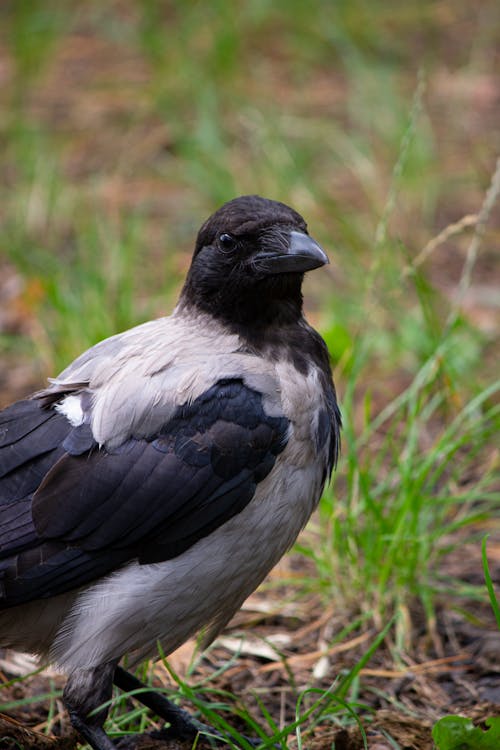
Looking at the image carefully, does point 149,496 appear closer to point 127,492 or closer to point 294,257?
point 127,492

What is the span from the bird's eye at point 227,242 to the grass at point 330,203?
74 cm

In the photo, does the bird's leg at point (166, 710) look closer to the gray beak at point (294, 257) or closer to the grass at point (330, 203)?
the grass at point (330, 203)

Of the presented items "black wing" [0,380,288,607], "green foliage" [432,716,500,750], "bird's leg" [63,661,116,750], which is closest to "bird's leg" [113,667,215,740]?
"bird's leg" [63,661,116,750]

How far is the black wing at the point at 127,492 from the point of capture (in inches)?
134

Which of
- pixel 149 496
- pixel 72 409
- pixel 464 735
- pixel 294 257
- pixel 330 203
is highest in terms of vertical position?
pixel 294 257

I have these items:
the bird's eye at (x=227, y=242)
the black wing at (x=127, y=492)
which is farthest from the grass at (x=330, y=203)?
the bird's eye at (x=227, y=242)

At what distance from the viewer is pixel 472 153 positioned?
808 centimetres

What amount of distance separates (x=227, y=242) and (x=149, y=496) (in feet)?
2.99

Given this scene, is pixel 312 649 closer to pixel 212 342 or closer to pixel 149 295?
pixel 212 342

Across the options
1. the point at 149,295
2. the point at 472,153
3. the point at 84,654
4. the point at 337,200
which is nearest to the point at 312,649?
the point at 84,654

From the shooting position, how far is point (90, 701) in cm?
343

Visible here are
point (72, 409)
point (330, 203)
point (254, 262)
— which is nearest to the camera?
point (72, 409)

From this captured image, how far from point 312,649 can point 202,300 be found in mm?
1452

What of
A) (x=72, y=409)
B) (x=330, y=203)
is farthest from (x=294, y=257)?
(x=330, y=203)
